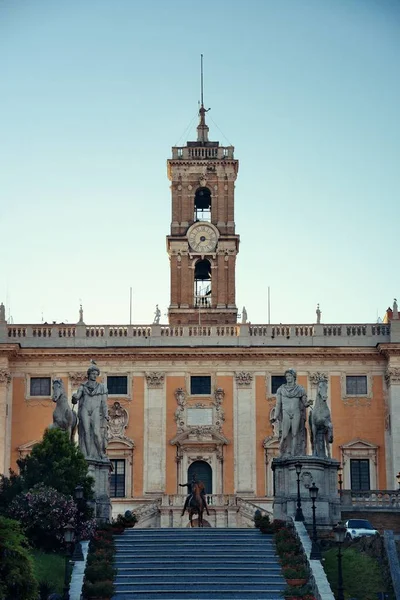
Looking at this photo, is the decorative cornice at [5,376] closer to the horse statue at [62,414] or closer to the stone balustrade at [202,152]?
the stone balustrade at [202,152]

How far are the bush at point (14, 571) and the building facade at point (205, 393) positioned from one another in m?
40.7

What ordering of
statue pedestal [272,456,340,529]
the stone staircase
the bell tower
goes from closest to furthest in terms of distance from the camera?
the stone staircase < statue pedestal [272,456,340,529] < the bell tower

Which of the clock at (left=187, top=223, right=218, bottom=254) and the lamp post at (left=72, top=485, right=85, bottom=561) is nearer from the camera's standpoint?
the lamp post at (left=72, top=485, right=85, bottom=561)

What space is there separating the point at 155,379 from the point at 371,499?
2404 centimetres

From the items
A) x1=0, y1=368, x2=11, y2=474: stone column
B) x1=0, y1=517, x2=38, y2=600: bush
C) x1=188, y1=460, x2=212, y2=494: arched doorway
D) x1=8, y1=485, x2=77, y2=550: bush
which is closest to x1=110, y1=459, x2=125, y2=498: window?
x1=188, y1=460, x2=212, y2=494: arched doorway

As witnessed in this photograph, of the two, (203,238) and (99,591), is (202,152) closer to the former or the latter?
(203,238)

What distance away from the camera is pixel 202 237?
86000 millimetres

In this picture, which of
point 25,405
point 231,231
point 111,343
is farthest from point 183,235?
point 25,405

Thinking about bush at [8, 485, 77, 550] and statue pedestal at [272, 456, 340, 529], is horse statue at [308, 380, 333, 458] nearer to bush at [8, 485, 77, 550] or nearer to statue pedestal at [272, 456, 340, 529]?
statue pedestal at [272, 456, 340, 529]

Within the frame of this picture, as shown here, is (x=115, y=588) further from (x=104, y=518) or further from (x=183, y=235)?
(x=183, y=235)

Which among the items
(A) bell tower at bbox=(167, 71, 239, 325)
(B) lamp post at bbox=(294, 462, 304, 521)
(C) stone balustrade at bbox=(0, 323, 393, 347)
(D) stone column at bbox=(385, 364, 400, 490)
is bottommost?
(B) lamp post at bbox=(294, 462, 304, 521)

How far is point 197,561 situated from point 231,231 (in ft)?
145

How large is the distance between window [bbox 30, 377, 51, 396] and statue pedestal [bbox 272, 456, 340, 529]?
28.2m

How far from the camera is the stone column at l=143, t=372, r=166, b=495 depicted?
7644 centimetres
